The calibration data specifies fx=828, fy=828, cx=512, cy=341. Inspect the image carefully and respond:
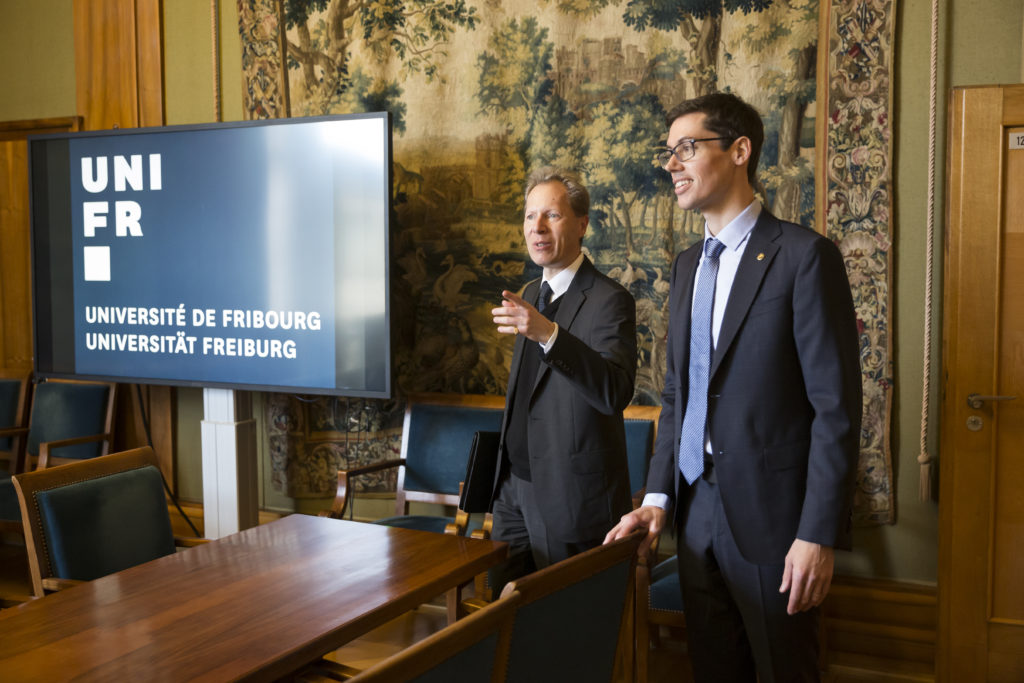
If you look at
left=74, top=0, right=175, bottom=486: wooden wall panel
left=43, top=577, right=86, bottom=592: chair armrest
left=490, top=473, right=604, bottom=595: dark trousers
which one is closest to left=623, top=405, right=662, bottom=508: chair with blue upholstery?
left=490, top=473, right=604, bottom=595: dark trousers

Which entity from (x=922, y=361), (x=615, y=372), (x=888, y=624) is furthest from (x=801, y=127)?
(x=888, y=624)

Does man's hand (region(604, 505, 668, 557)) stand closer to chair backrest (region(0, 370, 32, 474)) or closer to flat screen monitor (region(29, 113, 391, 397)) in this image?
flat screen monitor (region(29, 113, 391, 397))

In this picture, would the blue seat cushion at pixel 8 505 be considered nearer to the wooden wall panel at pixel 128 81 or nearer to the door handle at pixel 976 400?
the wooden wall panel at pixel 128 81

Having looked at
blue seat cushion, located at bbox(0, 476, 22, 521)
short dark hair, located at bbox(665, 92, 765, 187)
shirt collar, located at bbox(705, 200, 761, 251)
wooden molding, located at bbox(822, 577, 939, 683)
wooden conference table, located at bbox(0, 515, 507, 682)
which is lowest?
wooden molding, located at bbox(822, 577, 939, 683)

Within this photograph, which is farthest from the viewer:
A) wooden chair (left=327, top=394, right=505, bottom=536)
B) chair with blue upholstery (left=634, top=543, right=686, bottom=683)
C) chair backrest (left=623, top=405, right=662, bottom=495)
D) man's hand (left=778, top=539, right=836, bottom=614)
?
wooden chair (left=327, top=394, right=505, bottom=536)

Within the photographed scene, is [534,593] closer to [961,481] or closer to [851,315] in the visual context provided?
[851,315]

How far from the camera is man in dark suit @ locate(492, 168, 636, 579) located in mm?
2113

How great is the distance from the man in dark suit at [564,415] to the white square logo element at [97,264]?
2428 mm

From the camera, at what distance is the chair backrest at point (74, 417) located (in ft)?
13.3

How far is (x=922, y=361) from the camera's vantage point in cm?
298

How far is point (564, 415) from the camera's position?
2137 mm

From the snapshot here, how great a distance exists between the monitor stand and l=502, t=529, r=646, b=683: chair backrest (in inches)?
103

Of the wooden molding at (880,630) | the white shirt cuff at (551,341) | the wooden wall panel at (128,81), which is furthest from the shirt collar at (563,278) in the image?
the wooden wall panel at (128,81)

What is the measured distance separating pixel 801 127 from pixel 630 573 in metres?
2.17
